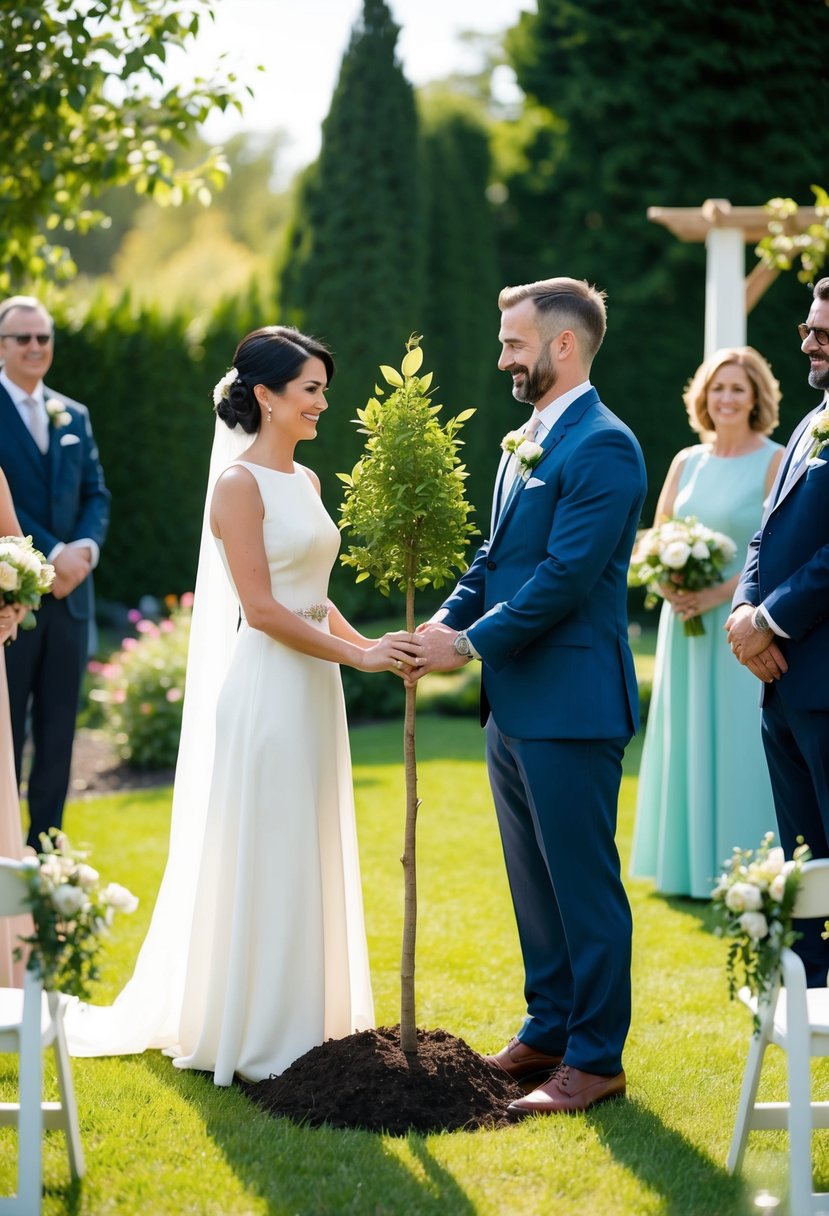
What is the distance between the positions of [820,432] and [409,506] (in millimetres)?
1338

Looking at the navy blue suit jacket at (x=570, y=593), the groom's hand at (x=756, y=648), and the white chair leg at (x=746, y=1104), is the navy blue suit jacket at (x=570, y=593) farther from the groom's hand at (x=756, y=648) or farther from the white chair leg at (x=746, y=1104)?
the white chair leg at (x=746, y=1104)

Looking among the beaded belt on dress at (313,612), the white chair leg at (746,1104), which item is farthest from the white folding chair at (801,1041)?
the beaded belt on dress at (313,612)

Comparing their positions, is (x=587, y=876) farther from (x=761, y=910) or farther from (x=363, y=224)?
(x=363, y=224)

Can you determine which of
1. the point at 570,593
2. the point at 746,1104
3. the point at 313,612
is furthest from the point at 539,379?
the point at 746,1104

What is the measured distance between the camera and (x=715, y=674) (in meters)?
6.83

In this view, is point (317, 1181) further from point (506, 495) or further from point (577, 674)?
point (506, 495)

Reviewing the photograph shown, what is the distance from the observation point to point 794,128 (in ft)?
56.2

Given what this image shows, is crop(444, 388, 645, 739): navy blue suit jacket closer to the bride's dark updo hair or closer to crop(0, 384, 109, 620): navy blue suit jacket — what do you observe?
the bride's dark updo hair

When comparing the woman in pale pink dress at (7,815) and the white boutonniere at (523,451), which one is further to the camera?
the woman in pale pink dress at (7,815)

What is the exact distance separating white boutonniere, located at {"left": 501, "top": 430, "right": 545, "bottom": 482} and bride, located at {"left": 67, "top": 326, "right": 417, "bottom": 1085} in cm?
65

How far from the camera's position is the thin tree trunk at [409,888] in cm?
427

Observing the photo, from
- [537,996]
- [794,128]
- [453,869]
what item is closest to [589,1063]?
[537,996]

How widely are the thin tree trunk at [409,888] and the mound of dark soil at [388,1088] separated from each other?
9 centimetres

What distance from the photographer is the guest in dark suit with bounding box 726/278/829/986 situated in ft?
13.9
